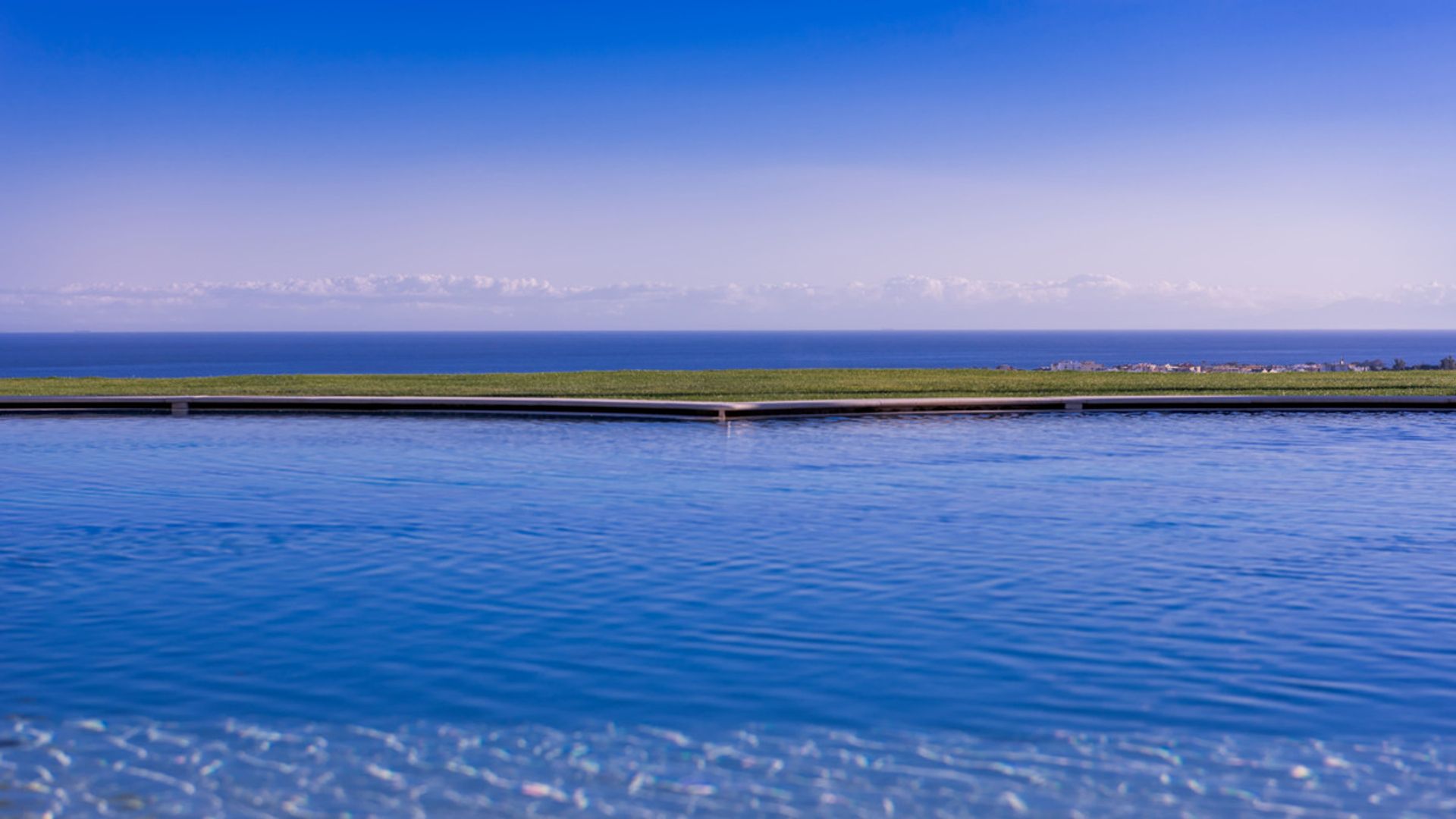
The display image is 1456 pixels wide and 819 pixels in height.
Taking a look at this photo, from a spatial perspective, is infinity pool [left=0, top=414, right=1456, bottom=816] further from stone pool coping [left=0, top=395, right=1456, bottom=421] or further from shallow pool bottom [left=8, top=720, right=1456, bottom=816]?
stone pool coping [left=0, top=395, right=1456, bottom=421]

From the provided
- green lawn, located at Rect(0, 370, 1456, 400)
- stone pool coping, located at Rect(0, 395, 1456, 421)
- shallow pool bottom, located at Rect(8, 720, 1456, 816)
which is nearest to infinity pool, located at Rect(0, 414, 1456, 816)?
shallow pool bottom, located at Rect(8, 720, 1456, 816)

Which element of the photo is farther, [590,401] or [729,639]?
[590,401]

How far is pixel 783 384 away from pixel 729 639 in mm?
15924

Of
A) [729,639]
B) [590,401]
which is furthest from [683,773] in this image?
[590,401]

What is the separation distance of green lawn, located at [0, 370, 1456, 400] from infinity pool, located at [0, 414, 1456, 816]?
790 centimetres

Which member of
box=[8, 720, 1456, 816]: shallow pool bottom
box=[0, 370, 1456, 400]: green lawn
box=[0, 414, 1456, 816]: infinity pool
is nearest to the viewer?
box=[8, 720, 1456, 816]: shallow pool bottom

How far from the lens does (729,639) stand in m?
6.28

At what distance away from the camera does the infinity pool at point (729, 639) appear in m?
4.48

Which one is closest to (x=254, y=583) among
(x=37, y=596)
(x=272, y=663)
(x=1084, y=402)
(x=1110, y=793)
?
(x=37, y=596)

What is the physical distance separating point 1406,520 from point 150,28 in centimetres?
2403

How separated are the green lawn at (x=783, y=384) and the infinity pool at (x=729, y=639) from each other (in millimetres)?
7905

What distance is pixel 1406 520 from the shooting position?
9.46 m

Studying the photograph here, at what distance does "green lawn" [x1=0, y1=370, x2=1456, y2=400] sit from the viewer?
20.0 m

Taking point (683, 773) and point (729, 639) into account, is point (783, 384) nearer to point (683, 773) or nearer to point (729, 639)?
point (729, 639)
